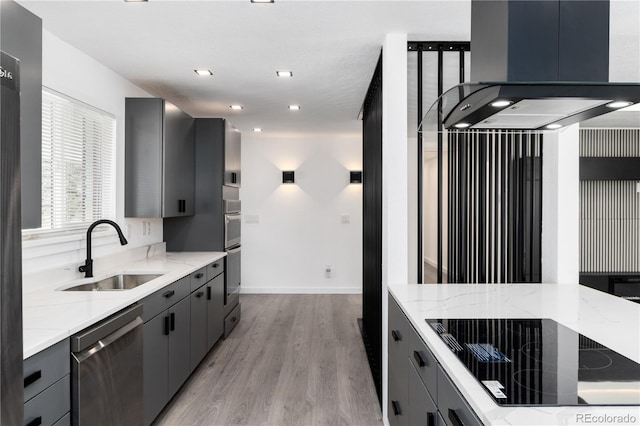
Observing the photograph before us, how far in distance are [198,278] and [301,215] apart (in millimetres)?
3085

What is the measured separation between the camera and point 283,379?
10.7 ft

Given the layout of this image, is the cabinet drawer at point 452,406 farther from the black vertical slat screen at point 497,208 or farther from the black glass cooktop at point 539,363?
the black vertical slat screen at point 497,208

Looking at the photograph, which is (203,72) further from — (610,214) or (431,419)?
(610,214)

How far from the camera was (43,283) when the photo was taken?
7.94ft

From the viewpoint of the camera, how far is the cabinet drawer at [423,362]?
1.39 meters

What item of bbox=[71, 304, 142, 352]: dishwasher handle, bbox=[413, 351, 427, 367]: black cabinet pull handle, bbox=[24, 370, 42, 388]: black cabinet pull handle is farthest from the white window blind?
bbox=[413, 351, 427, 367]: black cabinet pull handle

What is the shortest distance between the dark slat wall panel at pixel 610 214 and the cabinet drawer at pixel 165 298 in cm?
598

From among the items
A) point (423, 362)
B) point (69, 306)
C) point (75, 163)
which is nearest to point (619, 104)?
point (423, 362)

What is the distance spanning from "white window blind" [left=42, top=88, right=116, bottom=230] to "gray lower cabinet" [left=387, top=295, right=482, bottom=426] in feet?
7.21

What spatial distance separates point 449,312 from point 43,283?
231 centimetres

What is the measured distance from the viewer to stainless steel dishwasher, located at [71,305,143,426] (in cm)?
168

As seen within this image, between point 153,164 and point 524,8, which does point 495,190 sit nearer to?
point 524,8

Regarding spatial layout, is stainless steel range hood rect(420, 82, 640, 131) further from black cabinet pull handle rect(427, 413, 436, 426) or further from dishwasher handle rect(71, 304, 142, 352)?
dishwasher handle rect(71, 304, 142, 352)

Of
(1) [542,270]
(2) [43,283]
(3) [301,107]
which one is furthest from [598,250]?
(2) [43,283]
